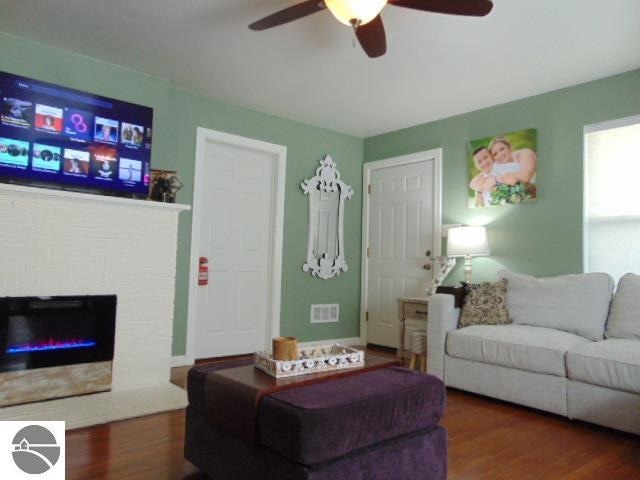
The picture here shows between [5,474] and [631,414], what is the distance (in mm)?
2779

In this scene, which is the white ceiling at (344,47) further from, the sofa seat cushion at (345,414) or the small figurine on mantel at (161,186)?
the sofa seat cushion at (345,414)

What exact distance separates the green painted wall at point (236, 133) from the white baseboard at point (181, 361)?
4 cm

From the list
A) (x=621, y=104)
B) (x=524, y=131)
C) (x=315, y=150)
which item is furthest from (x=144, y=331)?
(x=621, y=104)

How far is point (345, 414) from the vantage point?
148 centimetres

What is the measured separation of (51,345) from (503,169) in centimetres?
375

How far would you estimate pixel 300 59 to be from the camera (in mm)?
3279

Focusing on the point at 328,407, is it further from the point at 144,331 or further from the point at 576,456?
the point at 144,331

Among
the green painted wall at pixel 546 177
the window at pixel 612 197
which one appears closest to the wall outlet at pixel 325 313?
the green painted wall at pixel 546 177

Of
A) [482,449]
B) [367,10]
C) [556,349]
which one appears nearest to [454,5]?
[367,10]

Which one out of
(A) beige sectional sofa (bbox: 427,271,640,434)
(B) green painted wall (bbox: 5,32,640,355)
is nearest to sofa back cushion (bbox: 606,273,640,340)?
(A) beige sectional sofa (bbox: 427,271,640,434)

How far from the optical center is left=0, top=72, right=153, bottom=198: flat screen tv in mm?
2770

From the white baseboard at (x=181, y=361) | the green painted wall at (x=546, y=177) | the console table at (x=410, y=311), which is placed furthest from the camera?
the console table at (x=410, y=311)

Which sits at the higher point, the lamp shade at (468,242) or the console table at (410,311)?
the lamp shade at (468,242)

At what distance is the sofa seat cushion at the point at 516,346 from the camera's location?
107 inches
